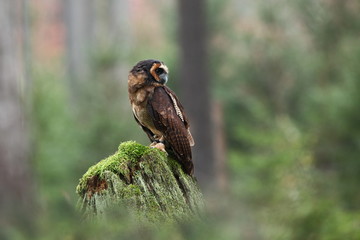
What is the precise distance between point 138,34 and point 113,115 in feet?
87.7

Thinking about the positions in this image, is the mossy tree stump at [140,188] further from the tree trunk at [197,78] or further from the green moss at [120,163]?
the tree trunk at [197,78]

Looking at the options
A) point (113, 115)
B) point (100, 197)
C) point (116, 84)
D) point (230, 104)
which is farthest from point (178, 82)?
point (100, 197)

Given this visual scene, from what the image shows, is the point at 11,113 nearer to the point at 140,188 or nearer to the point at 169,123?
the point at 169,123

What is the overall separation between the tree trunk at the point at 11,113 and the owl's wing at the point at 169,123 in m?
6.48

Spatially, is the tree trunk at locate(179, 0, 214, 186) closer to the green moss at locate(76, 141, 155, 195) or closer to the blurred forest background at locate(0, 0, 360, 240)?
the blurred forest background at locate(0, 0, 360, 240)

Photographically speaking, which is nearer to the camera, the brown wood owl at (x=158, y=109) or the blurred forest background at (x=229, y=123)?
the brown wood owl at (x=158, y=109)

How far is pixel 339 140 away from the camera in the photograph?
12.3m

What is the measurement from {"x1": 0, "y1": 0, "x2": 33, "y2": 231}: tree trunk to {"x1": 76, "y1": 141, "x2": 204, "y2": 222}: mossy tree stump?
7.24 m

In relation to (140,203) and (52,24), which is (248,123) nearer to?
(140,203)

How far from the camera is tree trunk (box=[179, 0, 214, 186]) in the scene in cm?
1653

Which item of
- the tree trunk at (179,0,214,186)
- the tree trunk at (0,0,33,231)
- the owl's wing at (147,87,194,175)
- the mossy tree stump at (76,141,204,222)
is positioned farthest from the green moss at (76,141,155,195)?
the tree trunk at (179,0,214,186)

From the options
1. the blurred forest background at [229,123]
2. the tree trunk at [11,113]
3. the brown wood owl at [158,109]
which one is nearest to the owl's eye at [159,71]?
the brown wood owl at [158,109]

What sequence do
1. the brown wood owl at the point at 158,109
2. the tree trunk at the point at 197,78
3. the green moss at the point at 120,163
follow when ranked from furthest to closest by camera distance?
the tree trunk at the point at 197,78
the brown wood owl at the point at 158,109
the green moss at the point at 120,163

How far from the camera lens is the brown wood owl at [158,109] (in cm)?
448
